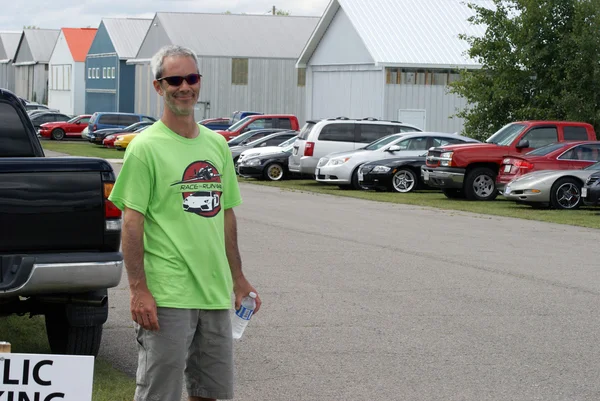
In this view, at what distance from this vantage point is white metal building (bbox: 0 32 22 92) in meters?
121

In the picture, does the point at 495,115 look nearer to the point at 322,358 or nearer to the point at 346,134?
the point at 346,134

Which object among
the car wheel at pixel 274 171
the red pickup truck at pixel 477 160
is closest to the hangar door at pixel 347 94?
the car wheel at pixel 274 171

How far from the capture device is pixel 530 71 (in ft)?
122

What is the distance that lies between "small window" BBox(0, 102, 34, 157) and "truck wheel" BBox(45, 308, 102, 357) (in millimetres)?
1408

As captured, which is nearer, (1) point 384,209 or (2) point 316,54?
(1) point 384,209

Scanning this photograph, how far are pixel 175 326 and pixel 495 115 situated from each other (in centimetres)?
3400

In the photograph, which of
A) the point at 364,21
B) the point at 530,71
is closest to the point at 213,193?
the point at 530,71

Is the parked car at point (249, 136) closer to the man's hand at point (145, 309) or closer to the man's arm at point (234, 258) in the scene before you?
the man's arm at point (234, 258)

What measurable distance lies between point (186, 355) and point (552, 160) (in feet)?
69.9

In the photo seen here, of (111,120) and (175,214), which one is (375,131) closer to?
(175,214)

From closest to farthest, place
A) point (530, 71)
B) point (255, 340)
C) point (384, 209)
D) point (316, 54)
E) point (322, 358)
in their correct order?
point (322, 358) → point (255, 340) → point (384, 209) → point (530, 71) → point (316, 54)

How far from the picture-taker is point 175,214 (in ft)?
15.8

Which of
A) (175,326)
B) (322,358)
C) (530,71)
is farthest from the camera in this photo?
(530,71)

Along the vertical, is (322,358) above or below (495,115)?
below
